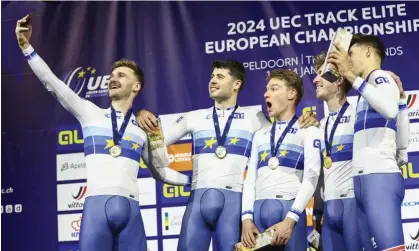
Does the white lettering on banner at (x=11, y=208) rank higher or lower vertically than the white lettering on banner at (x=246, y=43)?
lower

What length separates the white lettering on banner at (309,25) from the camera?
5285 millimetres

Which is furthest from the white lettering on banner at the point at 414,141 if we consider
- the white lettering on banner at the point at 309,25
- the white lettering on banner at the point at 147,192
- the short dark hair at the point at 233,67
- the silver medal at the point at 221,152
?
the white lettering on banner at the point at 147,192

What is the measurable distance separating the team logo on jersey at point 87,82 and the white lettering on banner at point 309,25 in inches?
35.0

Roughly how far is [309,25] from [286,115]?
1.10m

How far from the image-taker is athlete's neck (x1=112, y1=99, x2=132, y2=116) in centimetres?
466

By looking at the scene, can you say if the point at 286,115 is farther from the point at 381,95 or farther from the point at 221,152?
the point at 381,95

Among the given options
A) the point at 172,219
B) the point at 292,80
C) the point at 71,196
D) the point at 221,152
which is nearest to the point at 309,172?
the point at 221,152

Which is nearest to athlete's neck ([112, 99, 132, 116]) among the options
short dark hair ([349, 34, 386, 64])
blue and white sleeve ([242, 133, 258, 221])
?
blue and white sleeve ([242, 133, 258, 221])

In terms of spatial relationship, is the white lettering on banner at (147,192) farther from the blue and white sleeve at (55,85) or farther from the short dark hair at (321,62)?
the short dark hair at (321,62)

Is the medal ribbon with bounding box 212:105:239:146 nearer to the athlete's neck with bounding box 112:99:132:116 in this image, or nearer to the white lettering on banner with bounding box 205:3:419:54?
the athlete's neck with bounding box 112:99:132:116

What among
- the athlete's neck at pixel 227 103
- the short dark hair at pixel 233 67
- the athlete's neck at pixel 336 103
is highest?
the short dark hair at pixel 233 67

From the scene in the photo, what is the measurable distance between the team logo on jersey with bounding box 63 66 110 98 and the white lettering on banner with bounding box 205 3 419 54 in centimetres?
89

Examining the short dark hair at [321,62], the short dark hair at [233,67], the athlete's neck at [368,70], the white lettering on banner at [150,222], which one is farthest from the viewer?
the white lettering on banner at [150,222]

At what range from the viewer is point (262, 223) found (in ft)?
14.3
